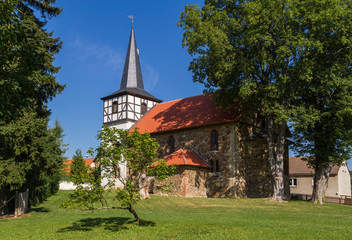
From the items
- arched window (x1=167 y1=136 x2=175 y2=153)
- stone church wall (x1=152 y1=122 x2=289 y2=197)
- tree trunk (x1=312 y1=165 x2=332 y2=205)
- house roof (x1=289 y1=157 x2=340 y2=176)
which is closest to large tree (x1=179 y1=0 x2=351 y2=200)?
tree trunk (x1=312 y1=165 x2=332 y2=205)

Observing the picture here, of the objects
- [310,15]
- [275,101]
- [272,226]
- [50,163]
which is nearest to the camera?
[272,226]

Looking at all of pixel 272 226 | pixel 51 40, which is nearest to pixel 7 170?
pixel 51 40

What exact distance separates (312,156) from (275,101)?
6678mm

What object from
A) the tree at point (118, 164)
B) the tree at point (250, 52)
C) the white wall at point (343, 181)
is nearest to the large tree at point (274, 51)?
the tree at point (250, 52)

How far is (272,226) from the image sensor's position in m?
11.7

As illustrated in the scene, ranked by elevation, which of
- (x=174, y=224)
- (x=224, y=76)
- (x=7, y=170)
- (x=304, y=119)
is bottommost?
(x=174, y=224)

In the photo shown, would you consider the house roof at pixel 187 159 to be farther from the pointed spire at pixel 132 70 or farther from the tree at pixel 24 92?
the pointed spire at pixel 132 70

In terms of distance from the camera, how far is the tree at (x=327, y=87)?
777 inches

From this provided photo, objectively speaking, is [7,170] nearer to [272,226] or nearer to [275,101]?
[272,226]

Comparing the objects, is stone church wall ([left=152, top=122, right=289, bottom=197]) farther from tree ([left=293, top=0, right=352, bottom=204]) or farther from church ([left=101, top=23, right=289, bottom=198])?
tree ([left=293, top=0, right=352, bottom=204])

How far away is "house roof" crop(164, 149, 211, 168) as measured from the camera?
26.4m

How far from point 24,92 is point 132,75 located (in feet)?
109

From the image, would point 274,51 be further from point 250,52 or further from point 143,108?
point 143,108

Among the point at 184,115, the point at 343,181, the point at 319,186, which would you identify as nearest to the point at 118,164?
the point at 319,186
